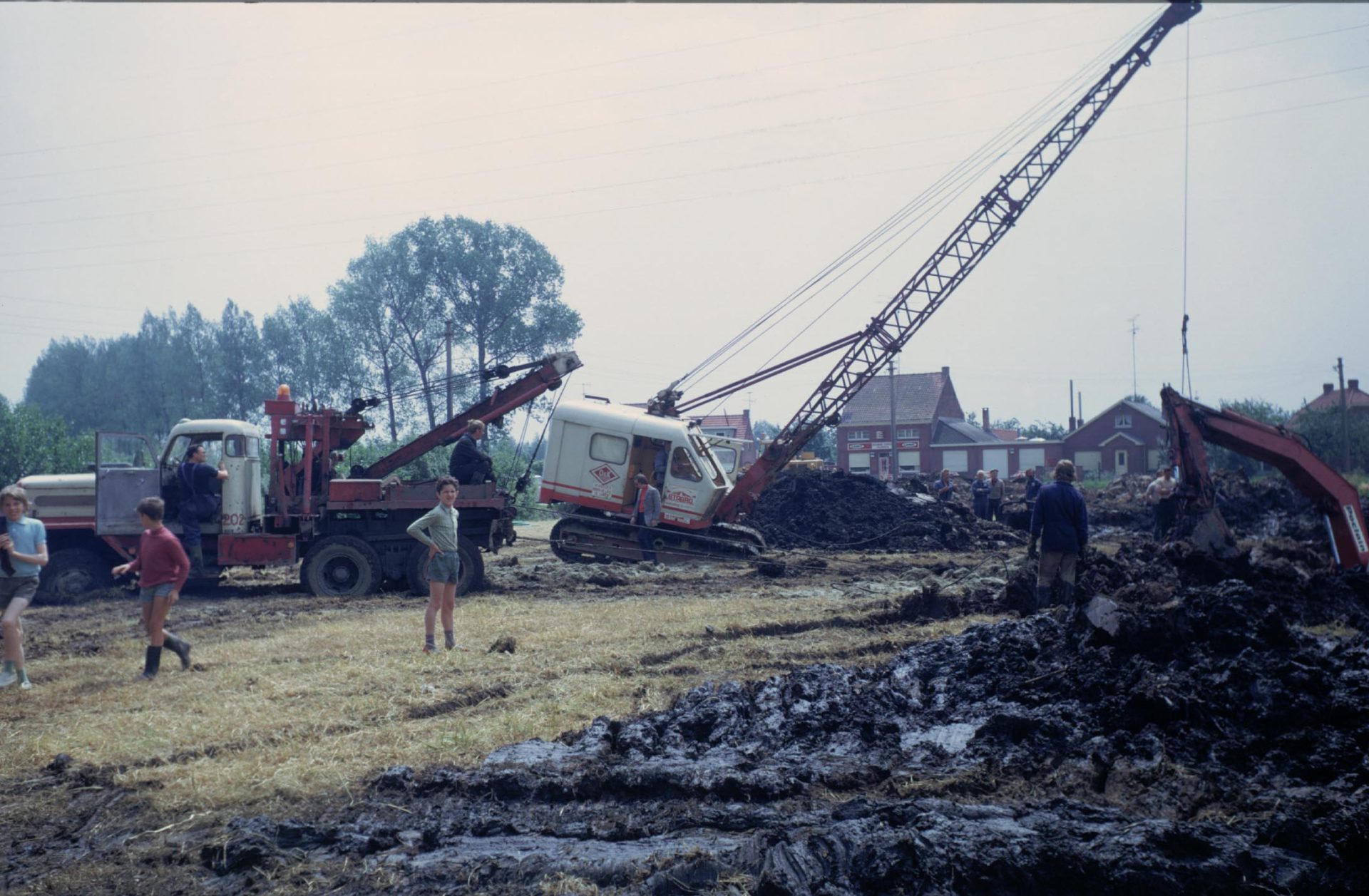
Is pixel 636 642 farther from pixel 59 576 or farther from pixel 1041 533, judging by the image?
pixel 59 576

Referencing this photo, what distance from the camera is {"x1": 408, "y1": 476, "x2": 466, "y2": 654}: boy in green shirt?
884 cm

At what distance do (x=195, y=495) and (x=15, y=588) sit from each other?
16.3ft

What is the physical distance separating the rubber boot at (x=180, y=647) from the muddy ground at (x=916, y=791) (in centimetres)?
269

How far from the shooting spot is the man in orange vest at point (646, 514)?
54.9ft

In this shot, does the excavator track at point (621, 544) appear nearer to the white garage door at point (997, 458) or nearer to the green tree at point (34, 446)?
the green tree at point (34, 446)

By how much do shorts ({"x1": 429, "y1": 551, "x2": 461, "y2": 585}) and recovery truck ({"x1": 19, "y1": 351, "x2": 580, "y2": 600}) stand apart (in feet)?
15.8

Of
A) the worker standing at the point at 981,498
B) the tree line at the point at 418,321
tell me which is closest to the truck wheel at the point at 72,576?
the worker standing at the point at 981,498

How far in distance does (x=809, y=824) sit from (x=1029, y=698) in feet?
8.44

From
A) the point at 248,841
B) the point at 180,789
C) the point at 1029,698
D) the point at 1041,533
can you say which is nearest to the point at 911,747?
the point at 1029,698

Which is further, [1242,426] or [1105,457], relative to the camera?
[1105,457]

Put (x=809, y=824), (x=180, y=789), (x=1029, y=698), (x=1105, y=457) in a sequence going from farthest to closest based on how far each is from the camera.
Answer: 1. (x=1105, y=457)
2. (x=1029, y=698)
3. (x=180, y=789)
4. (x=809, y=824)

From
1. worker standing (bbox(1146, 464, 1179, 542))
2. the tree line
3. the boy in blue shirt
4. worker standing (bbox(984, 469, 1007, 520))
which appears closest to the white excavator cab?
worker standing (bbox(1146, 464, 1179, 542))

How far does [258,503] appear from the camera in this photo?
13742 millimetres

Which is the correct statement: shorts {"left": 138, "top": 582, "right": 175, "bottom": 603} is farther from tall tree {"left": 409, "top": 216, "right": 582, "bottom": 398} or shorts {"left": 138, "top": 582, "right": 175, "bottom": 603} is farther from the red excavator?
tall tree {"left": 409, "top": 216, "right": 582, "bottom": 398}
